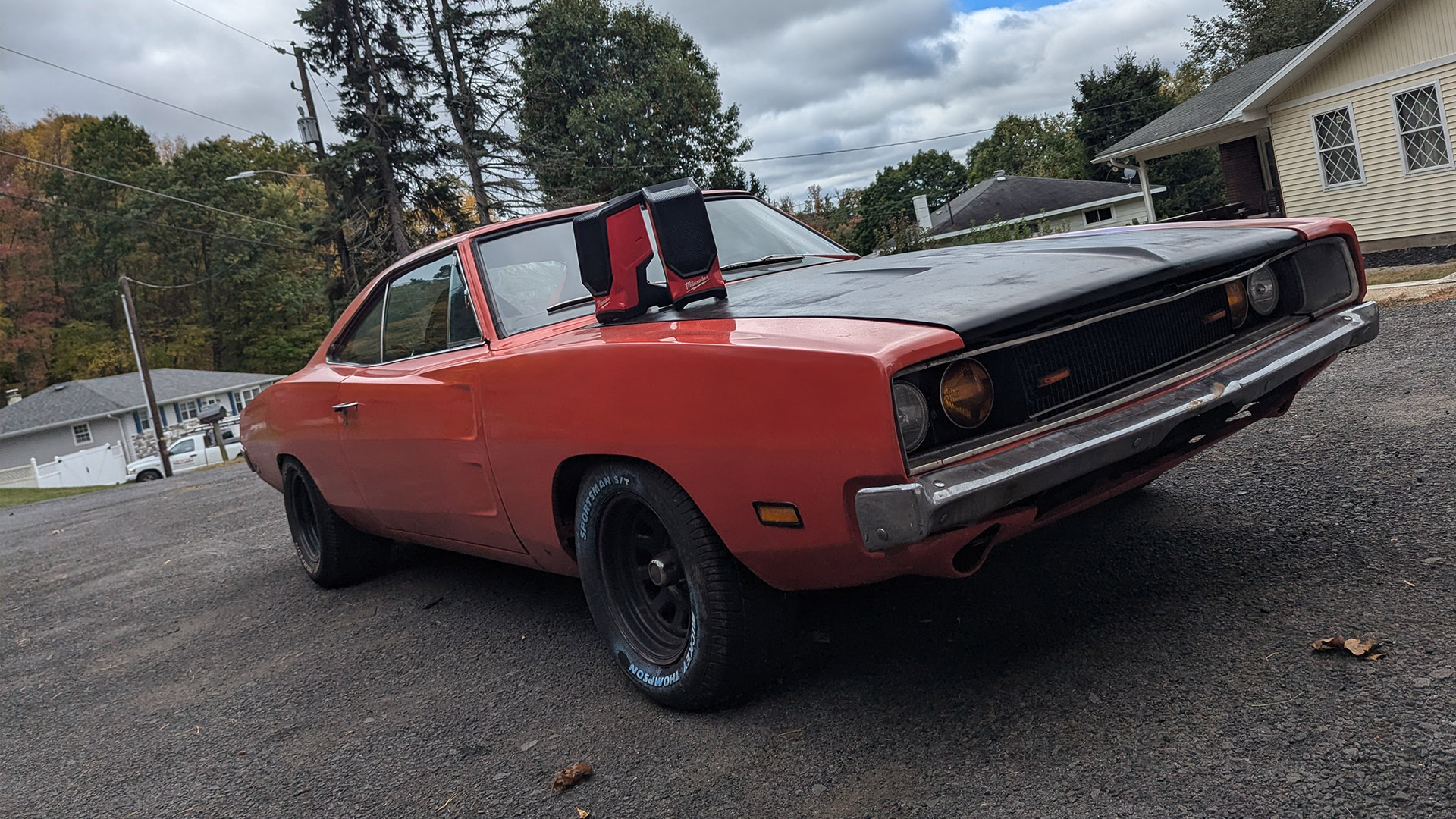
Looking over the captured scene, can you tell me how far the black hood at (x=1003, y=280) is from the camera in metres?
2.24

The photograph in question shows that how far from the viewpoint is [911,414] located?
2.12 m

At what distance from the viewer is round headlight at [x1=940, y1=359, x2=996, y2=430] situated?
2176 millimetres

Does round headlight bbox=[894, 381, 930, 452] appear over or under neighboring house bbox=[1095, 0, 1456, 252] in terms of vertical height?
under

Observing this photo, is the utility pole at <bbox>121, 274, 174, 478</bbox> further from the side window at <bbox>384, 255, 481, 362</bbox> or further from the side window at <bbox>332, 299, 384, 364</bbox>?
the side window at <bbox>384, 255, 481, 362</bbox>

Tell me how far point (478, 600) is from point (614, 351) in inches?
81.3

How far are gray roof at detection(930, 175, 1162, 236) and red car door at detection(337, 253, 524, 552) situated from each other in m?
32.9

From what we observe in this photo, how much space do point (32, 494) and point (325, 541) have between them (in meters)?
23.4

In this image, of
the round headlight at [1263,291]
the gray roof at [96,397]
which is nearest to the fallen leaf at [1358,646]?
the round headlight at [1263,291]

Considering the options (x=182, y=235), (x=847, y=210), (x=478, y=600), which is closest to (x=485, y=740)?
(x=478, y=600)

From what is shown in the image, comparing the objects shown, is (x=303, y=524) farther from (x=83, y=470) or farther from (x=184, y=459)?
(x=83, y=470)

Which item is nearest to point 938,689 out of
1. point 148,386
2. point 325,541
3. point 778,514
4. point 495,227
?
point 778,514

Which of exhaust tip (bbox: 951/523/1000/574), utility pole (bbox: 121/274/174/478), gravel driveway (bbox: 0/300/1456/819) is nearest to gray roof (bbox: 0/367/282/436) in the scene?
utility pole (bbox: 121/274/174/478)

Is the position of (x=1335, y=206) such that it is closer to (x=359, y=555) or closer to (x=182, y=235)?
(x=359, y=555)

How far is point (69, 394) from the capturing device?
43.3 m
